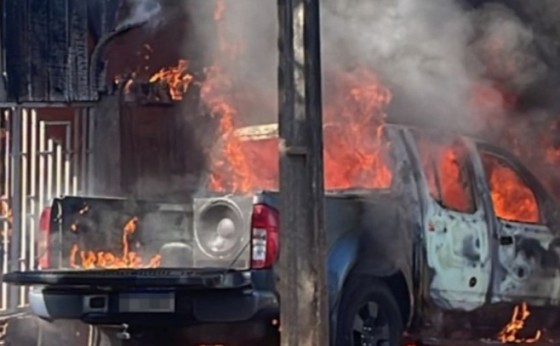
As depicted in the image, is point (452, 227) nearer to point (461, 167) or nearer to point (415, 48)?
point (461, 167)

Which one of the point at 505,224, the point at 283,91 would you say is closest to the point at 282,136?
the point at 283,91

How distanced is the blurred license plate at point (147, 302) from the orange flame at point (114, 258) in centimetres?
95

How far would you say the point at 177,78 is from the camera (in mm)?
12375

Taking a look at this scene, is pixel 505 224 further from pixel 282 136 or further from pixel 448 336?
pixel 282 136

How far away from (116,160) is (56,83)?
3.93 ft

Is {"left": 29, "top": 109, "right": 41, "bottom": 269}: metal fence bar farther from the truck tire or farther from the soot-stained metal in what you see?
the truck tire

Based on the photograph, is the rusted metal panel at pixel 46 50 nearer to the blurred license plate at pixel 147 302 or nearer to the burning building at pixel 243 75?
the burning building at pixel 243 75

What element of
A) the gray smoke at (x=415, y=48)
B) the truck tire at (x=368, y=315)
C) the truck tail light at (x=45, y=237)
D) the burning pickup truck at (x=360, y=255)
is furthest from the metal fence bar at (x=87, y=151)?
the truck tire at (x=368, y=315)

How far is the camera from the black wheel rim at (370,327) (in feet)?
25.8

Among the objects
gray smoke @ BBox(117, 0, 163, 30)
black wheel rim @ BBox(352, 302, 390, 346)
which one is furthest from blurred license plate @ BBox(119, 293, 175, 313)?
gray smoke @ BBox(117, 0, 163, 30)

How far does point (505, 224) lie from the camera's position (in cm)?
904

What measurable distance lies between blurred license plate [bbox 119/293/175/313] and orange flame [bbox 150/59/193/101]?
537cm

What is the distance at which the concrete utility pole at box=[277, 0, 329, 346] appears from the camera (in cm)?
617

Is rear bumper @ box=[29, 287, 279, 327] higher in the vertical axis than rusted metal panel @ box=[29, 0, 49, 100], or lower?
lower
